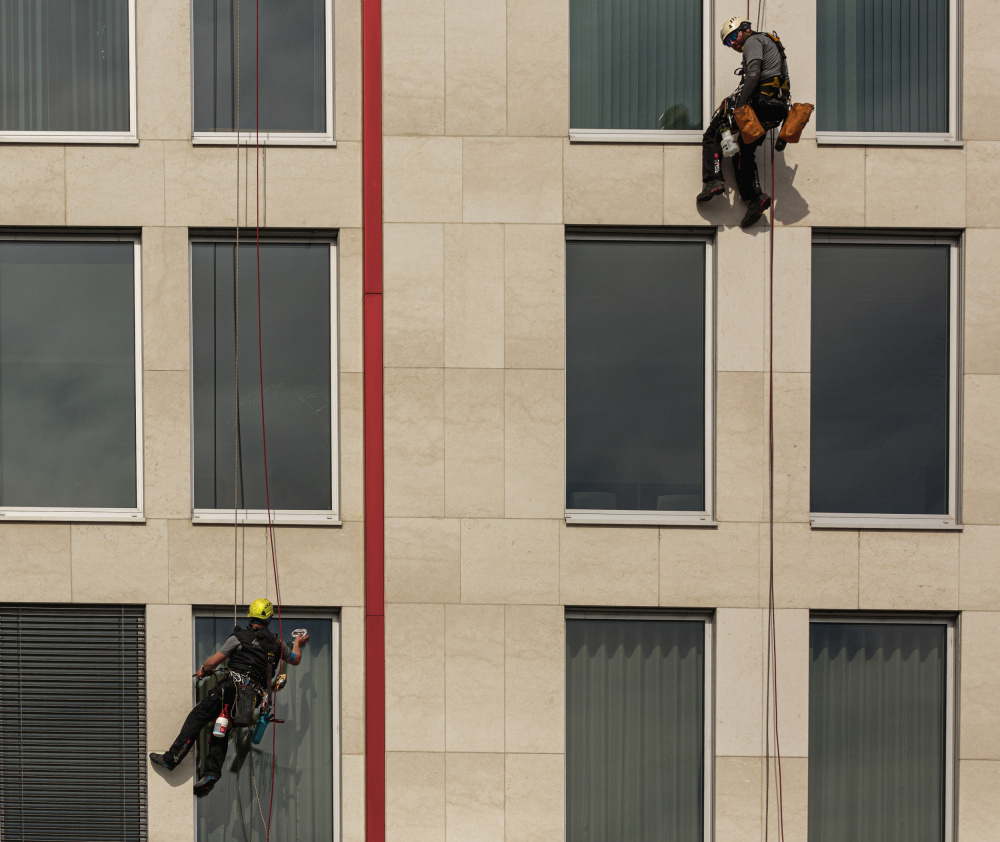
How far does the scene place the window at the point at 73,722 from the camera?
833 cm

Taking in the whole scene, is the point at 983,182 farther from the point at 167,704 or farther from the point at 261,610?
the point at 167,704

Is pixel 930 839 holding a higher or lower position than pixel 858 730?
lower

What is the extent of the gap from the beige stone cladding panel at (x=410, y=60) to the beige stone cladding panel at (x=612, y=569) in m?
4.92

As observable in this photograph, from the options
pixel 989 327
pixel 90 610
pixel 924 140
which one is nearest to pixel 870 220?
pixel 924 140

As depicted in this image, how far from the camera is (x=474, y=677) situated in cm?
824

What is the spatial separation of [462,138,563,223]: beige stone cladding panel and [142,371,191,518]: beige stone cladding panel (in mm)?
3736

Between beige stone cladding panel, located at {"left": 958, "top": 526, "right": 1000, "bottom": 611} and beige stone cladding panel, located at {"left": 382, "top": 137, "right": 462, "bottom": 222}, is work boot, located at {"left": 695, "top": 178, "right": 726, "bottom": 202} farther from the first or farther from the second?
beige stone cladding panel, located at {"left": 958, "top": 526, "right": 1000, "bottom": 611}

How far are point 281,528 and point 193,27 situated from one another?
5.70 metres

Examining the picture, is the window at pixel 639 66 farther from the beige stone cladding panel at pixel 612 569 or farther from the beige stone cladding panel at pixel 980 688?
the beige stone cladding panel at pixel 980 688

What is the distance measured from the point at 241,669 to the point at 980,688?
26.2 feet

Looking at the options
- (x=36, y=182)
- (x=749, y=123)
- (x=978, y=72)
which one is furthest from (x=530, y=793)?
(x=978, y=72)

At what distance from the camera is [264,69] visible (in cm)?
847

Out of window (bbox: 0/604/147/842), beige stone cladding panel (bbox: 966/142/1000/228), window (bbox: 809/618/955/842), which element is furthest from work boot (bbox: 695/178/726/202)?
window (bbox: 0/604/147/842)

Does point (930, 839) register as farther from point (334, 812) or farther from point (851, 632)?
point (334, 812)
